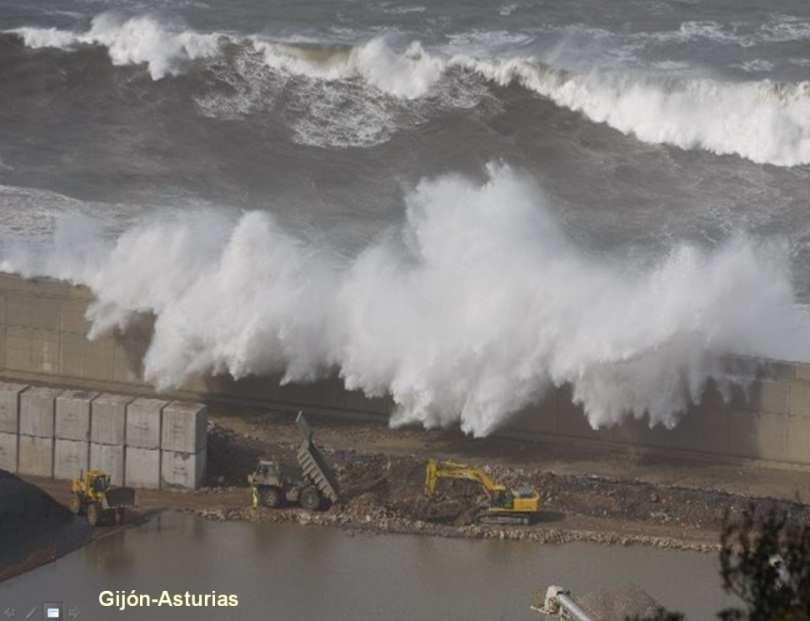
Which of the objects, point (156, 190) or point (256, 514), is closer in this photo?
point (256, 514)

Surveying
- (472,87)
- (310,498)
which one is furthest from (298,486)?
(472,87)

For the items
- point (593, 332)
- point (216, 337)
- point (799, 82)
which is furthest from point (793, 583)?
point (799, 82)

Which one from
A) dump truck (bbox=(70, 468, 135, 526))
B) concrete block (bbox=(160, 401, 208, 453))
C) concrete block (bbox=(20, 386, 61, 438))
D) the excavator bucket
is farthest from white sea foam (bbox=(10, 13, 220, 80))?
dump truck (bbox=(70, 468, 135, 526))

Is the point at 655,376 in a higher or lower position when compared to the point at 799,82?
lower

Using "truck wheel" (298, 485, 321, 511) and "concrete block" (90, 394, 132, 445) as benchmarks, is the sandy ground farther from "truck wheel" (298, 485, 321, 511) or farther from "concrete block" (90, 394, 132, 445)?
"concrete block" (90, 394, 132, 445)

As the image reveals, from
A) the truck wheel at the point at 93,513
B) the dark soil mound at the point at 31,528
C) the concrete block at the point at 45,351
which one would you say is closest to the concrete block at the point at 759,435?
the truck wheel at the point at 93,513

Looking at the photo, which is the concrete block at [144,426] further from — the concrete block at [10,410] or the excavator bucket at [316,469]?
the excavator bucket at [316,469]

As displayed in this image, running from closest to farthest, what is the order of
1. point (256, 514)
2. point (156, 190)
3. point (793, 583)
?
point (793, 583) → point (256, 514) → point (156, 190)

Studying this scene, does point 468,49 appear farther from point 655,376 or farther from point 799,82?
point 655,376
